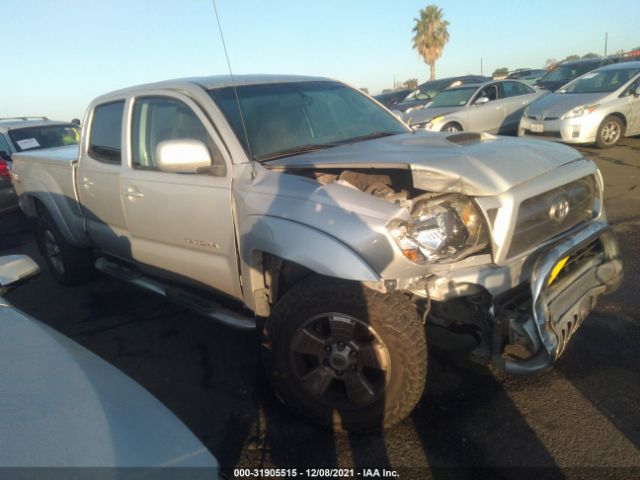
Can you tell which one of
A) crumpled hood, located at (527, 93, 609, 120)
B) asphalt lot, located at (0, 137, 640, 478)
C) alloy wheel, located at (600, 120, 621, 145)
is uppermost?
crumpled hood, located at (527, 93, 609, 120)

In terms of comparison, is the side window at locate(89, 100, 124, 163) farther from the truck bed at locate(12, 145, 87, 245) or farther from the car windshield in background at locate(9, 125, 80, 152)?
the car windshield in background at locate(9, 125, 80, 152)

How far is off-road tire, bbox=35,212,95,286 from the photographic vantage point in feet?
16.1

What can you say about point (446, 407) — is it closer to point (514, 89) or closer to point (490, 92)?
point (490, 92)

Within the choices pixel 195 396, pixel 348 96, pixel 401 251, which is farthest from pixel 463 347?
pixel 348 96

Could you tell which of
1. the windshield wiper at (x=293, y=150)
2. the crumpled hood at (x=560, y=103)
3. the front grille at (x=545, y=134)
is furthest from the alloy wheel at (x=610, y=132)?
the windshield wiper at (x=293, y=150)

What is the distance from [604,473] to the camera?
2156mm

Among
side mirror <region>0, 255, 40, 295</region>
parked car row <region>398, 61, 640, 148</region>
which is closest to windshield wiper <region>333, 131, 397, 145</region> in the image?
side mirror <region>0, 255, 40, 295</region>

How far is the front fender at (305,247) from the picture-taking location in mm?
2229

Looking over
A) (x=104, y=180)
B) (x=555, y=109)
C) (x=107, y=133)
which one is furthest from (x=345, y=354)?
(x=555, y=109)

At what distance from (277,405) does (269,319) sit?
2.11ft

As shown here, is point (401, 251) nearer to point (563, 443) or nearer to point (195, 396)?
point (563, 443)

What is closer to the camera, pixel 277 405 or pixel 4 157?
pixel 277 405

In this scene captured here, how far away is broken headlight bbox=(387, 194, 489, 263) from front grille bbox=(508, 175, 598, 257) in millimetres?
204

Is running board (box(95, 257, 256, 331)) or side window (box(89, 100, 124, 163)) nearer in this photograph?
running board (box(95, 257, 256, 331))
